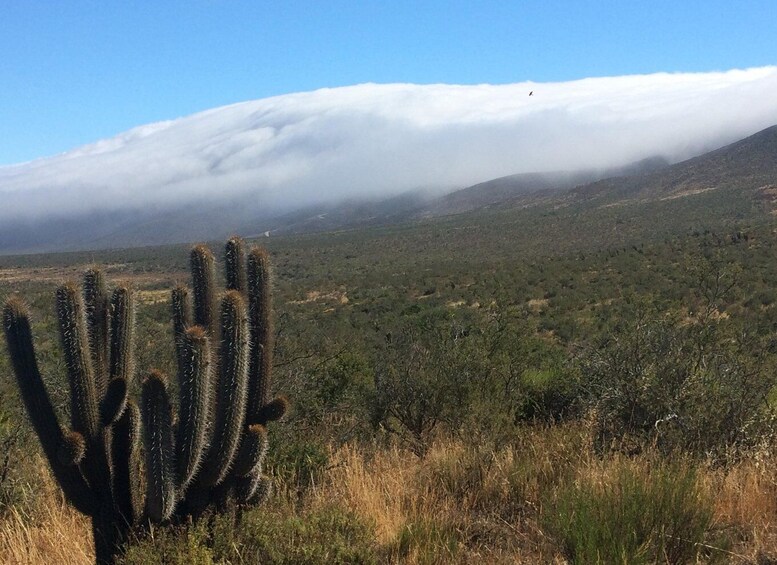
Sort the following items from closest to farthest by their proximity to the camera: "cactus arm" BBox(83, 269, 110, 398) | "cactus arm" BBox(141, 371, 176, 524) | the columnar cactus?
"cactus arm" BBox(141, 371, 176, 524) → the columnar cactus → "cactus arm" BBox(83, 269, 110, 398)

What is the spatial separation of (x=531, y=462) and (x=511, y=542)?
1.01m

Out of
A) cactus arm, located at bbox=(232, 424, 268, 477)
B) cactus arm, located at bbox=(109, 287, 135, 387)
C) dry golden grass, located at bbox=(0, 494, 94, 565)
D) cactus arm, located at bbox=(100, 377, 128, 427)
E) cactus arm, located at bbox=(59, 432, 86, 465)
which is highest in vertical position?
cactus arm, located at bbox=(109, 287, 135, 387)

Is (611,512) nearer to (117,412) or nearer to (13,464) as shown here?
(117,412)

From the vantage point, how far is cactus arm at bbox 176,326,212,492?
13.5ft

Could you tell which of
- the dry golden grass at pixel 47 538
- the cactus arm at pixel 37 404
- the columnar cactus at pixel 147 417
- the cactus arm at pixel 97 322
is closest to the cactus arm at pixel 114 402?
the columnar cactus at pixel 147 417

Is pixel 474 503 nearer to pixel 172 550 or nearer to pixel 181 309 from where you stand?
pixel 172 550

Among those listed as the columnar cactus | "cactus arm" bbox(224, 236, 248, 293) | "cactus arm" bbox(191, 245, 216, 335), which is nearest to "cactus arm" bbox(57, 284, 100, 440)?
the columnar cactus

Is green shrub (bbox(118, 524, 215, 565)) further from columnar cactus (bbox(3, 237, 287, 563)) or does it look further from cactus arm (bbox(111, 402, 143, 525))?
cactus arm (bbox(111, 402, 143, 525))

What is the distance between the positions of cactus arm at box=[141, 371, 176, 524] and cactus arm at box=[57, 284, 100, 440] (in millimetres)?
475

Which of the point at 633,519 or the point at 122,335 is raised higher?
the point at 122,335

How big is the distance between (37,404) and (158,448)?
100 centimetres

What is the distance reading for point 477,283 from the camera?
3450 centimetres

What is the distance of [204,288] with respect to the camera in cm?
482

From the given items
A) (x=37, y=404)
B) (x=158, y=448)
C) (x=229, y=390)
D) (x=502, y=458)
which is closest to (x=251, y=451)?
(x=229, y=390)
